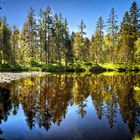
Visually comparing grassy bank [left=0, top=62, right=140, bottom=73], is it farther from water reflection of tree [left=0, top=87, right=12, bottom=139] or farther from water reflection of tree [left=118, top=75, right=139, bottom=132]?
water reflection of tree [left=118, top=75, right=139, bottom=132]

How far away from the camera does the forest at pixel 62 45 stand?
3265 inches

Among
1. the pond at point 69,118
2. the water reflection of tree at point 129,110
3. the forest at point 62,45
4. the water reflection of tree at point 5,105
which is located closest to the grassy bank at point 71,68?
the forest at point 62,45

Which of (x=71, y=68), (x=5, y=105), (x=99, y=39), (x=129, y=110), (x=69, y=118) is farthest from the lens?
(x=99, y=39)

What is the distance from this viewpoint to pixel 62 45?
95500mm

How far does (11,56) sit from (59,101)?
2579 inches

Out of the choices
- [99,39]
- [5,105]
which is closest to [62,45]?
[99,39]

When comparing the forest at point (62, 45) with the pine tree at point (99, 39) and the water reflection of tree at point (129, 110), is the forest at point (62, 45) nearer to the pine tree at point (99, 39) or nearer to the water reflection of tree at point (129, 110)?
the pine tree at point (99, 39)

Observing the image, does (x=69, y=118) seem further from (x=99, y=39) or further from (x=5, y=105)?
(x=99, y=39)

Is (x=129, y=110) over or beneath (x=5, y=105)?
beneath

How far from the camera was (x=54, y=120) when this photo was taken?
18.5m

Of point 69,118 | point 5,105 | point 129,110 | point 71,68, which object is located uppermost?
point 71,68

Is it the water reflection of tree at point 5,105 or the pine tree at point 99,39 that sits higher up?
the pine tree at point 99,39

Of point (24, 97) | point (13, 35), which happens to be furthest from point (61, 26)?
point (24, 97)

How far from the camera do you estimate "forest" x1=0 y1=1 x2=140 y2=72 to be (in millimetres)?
82938
